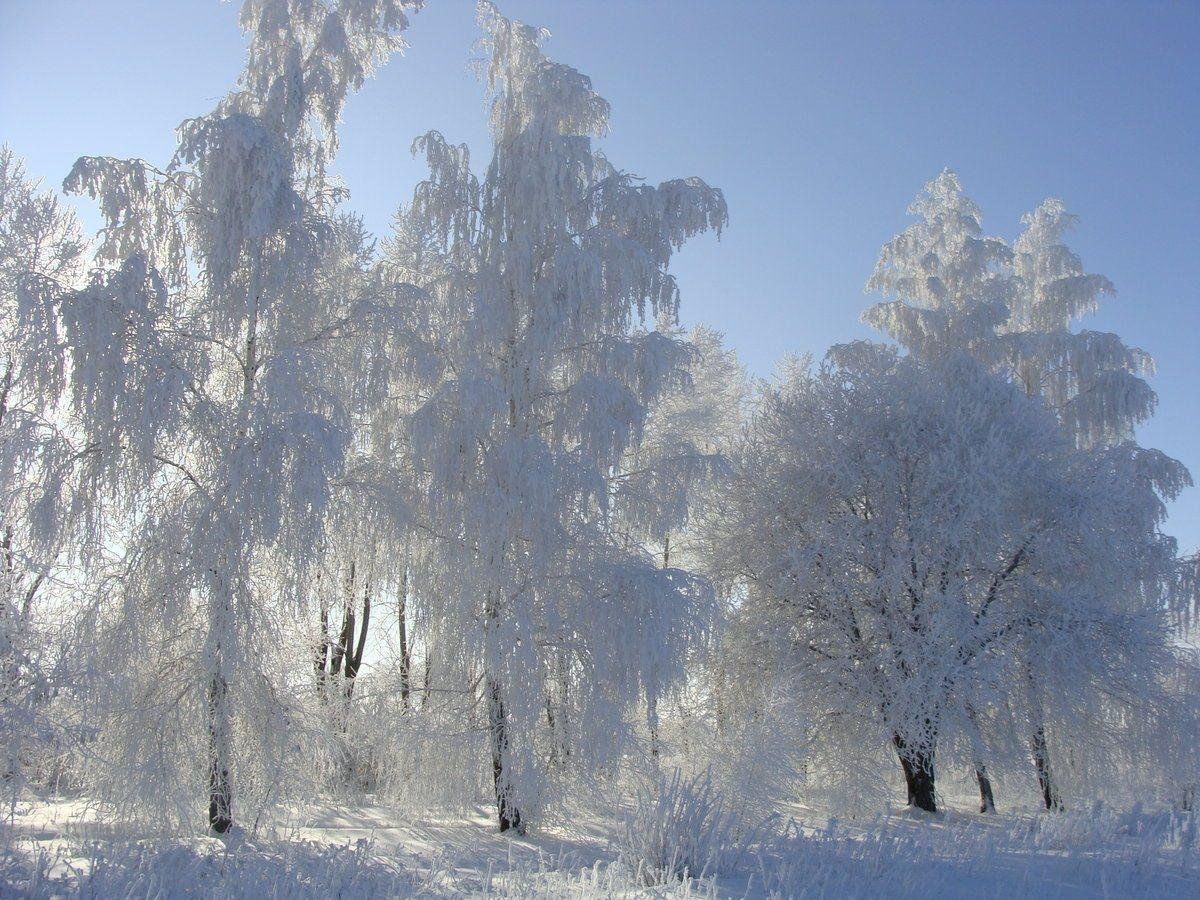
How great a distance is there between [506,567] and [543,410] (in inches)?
88.9

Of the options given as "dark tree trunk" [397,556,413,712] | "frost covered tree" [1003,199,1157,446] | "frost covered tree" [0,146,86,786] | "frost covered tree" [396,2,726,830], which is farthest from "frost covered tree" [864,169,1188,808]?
"frost covered tree" [0,146,86,786]

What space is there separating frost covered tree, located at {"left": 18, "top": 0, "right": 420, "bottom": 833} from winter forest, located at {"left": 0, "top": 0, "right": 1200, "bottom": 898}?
0.05 meters

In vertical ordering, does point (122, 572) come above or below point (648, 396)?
below

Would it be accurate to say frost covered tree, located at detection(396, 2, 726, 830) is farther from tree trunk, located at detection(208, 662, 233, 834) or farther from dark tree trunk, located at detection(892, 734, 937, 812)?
dark tree trunk, located at detection(892, 734, 937, 812)

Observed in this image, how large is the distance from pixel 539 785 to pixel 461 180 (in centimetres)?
785

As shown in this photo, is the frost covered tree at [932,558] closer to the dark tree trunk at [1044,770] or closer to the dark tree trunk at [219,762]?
the dark tree trunk at [1044,770]

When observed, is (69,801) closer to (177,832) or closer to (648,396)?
(177,832)

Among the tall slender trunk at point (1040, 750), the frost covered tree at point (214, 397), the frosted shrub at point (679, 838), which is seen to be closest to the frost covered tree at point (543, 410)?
the frost covered tree at point (214, 397)

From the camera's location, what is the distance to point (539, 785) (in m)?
10.8

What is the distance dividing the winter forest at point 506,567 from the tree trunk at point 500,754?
0.26 feet

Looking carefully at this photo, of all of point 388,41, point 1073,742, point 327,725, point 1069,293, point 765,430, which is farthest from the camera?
point 1069,293

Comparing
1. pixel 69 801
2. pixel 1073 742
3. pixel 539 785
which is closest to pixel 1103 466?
pixel 1073 742

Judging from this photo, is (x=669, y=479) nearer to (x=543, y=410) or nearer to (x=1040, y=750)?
(x=543, y=410)

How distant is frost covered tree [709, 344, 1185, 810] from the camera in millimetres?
13305
